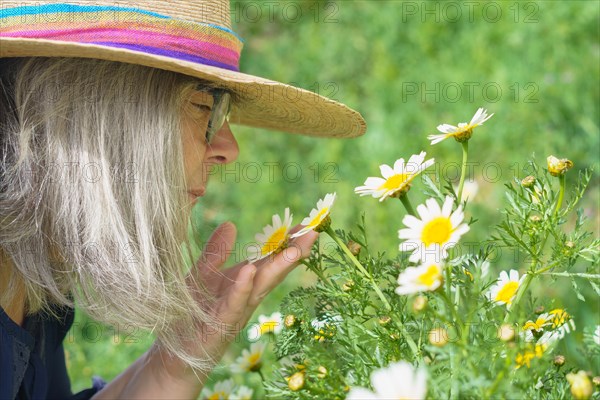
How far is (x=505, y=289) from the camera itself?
92cm

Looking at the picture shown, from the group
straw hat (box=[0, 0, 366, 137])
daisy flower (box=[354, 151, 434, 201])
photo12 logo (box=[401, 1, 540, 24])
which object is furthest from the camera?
photo12 logo (box=[401, 1, 540, 24])

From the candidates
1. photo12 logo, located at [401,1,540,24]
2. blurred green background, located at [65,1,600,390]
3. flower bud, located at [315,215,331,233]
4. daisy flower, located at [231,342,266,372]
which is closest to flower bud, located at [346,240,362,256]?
flower bud, located at [315,215,331,233]

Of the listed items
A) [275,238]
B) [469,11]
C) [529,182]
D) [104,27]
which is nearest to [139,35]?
[104,27]

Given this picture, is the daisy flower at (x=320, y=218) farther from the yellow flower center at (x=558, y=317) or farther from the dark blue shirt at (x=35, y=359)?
the dark blue shirt at (x=35, y=359)

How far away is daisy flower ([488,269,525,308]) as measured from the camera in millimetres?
893

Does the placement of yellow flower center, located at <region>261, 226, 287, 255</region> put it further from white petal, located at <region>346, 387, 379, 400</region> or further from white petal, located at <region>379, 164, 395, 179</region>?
white petal, located at <region>346, 387, 379, 400</region>

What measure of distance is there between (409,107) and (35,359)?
1685mm

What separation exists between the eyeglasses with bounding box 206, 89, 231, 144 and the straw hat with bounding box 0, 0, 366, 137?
28mm

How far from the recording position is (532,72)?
247 cm

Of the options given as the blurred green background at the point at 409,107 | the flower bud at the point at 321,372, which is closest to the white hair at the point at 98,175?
the flower bud at the point at 321,372

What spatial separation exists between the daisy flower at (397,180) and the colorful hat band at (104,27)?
0.34m

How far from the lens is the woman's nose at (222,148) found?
1212 mm

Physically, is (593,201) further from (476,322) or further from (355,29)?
(476,322)

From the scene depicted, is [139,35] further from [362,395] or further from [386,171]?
[362,395]
